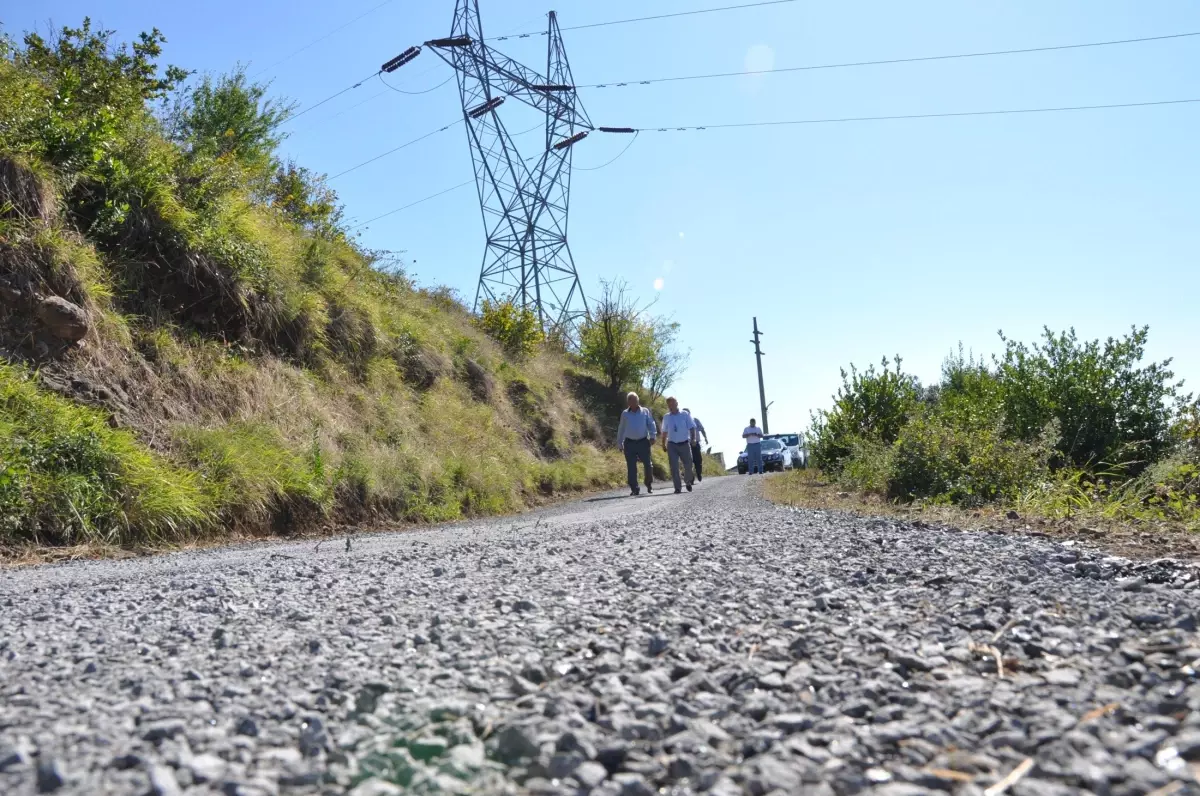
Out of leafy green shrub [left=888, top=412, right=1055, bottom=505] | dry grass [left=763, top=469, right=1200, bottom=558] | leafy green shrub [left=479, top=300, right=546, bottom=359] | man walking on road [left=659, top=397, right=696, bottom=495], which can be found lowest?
dry grass [left=763, top=469, right=1200, bottom=558]

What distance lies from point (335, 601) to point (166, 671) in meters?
1.09

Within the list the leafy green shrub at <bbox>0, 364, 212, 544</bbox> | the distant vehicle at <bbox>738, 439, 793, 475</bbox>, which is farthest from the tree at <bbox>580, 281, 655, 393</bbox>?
the leafy green shrub at <bbox>0, 364, 212, 544</bbox>

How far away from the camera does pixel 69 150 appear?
9047 millimetres

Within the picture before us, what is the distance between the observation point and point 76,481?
6203mm

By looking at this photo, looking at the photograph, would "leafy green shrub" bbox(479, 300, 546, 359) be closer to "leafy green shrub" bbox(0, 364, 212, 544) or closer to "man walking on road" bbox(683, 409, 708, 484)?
"man walking on road" bbox(683, 409, 708, 484)

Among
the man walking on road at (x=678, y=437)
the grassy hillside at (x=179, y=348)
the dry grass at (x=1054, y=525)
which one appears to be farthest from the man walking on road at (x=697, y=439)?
the dry grass at (x=1054, y=525)

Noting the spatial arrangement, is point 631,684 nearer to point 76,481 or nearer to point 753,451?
point 76,481

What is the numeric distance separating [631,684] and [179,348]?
30.5ft

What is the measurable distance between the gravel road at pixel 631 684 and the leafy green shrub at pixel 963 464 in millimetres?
3933

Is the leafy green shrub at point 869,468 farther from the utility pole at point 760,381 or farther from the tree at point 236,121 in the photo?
the utility pole at point 760,381

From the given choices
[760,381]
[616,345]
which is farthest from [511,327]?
[760,381]

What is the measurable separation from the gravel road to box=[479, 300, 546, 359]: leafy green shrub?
2103 cm

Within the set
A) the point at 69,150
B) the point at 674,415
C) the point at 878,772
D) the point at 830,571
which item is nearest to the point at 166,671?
the point at 878,772

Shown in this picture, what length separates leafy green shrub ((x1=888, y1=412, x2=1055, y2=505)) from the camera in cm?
736
